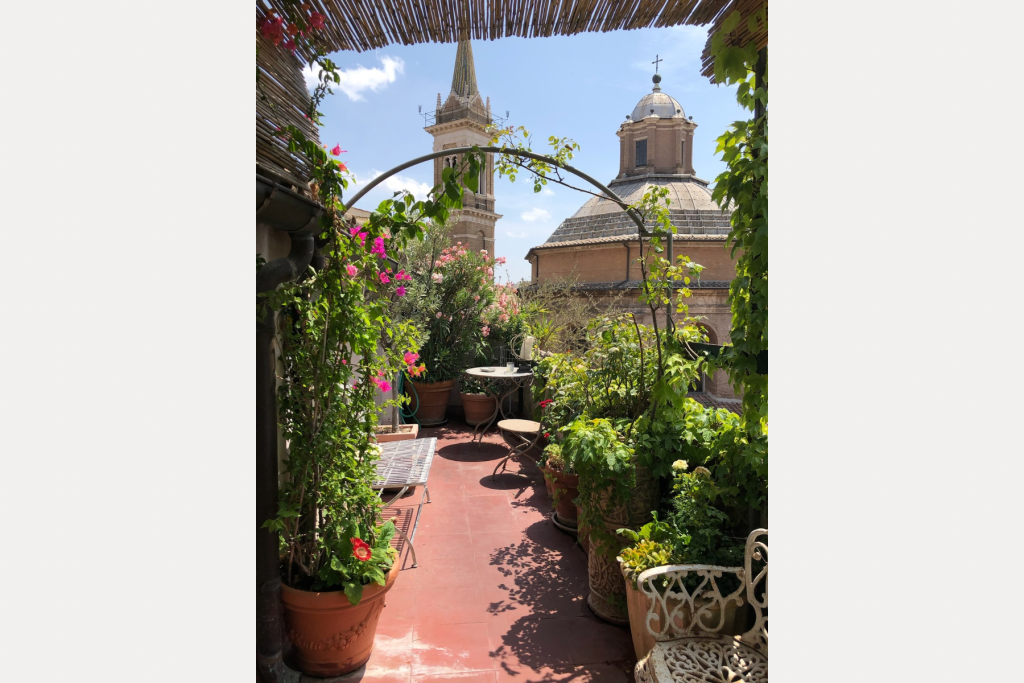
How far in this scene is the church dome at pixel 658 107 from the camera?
72.6 feet

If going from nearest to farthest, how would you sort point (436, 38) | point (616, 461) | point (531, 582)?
1. point (436, 38)
2. point (616, 461)
3. point (531, 582)

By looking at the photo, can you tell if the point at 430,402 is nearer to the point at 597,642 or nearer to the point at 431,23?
the point at 597,642

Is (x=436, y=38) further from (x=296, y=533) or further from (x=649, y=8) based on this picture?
(x=296, y=533)

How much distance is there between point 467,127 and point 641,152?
14.4 m

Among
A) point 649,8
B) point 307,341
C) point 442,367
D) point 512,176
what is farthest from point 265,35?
point 442,367

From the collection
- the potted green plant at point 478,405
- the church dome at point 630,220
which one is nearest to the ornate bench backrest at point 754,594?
the potted green plant at point 478,405

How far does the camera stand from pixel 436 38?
2.92 metres

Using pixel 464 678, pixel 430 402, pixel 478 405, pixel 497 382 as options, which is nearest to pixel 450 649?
pixel 464 678

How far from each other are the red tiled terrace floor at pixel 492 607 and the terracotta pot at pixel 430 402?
3311 mm

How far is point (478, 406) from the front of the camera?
27.4 ft

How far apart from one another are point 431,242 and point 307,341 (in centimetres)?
700

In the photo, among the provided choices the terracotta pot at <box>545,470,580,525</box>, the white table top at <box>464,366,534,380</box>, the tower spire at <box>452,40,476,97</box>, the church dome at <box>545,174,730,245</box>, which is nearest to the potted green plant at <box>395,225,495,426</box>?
the white table top at <box>464,366,534,380</box>

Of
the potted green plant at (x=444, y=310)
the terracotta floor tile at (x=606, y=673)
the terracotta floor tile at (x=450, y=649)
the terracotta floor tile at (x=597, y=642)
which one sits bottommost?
the terracotta floor tile at (x=606, y=673)

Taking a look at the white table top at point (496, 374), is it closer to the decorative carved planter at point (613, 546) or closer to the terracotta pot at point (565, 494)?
the terracotta pot at point (565, 494)
